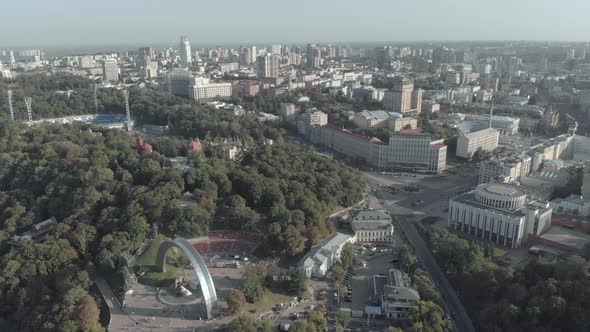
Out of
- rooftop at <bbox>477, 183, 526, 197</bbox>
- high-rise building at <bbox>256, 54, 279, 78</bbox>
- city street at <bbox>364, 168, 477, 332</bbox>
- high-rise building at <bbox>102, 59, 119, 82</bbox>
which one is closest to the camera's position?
city street at <bbox>364, 168, 477, 332</bbox>

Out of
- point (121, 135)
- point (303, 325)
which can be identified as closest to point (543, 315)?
point (303, 325)

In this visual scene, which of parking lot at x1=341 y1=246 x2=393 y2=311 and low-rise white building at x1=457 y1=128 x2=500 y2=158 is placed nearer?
parking lot at x1=341 y1=246 x2=393 y2=311

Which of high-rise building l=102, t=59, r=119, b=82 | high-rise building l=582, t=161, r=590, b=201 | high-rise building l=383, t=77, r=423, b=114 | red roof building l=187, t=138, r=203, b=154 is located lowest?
high-rise building l=582, t=161, r=590, b=201

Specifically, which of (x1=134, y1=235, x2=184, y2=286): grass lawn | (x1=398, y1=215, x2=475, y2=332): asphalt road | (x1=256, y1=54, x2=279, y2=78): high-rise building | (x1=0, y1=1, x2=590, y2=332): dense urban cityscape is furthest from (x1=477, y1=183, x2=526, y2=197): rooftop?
(x1=256, y1=54, x2=279, y2=78): high-rise building

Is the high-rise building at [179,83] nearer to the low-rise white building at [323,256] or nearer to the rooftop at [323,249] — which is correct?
the rooftop at [323,249]

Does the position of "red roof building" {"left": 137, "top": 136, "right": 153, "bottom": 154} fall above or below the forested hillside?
above

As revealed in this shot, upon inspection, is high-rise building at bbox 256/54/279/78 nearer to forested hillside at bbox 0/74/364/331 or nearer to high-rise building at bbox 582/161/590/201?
forested hillside at bbox 0/74/364/331

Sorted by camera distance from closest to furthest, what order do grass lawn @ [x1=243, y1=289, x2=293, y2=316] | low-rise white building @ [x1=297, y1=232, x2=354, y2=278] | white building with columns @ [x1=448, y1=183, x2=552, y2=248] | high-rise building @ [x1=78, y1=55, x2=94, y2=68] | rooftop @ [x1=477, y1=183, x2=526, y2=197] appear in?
1. grass lawn @ [x1=243, y1=289, x2=293, y2=316]
2. low-rise white building @ [x1=297, y1=232, x2=354, y2=278]
3. white building with columns @ [x1=448, y1=183, x2=552, y2=248]
4. rooftop @ [x1=477, y1=183, x2=526, y2=197]
5. high-rise building @ [x1=78, y1=55, x2=94, y2=68]

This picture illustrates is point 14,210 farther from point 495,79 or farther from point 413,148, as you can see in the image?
point 495,79
